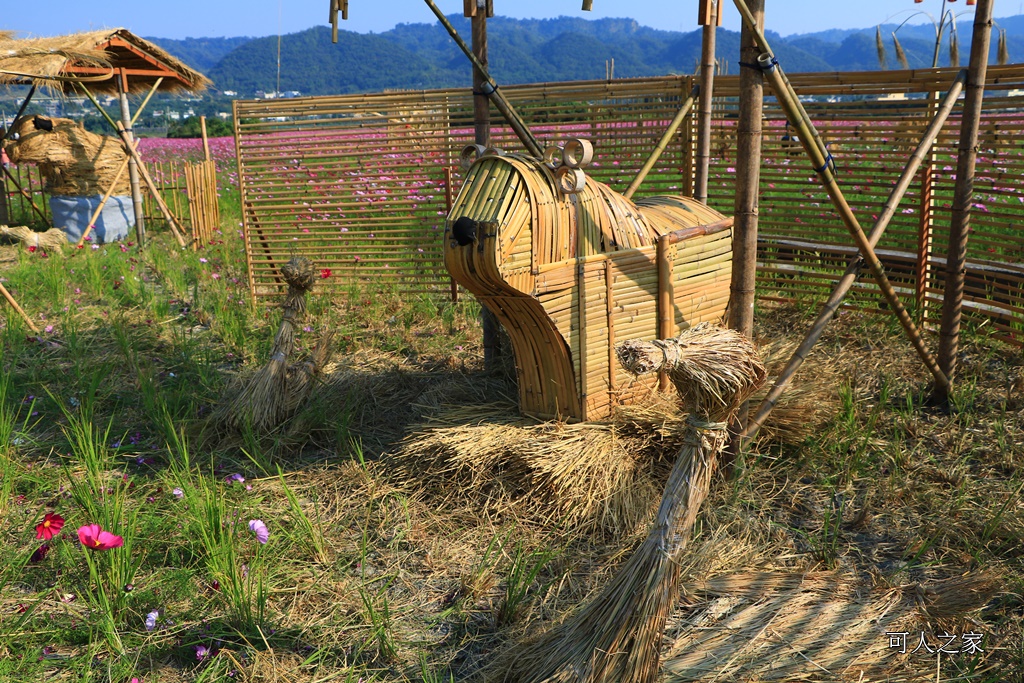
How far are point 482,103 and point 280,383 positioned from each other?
1948 mm

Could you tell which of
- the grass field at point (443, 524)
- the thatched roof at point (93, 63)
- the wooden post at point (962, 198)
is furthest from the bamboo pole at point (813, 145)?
the thatched roof at point (93, 63)

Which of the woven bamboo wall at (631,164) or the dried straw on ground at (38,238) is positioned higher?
the woven bamboo wall at (631,164)

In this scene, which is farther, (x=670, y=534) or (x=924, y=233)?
(x=924, y=233)

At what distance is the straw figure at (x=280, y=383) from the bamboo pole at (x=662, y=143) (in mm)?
1993

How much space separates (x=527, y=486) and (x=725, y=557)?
0.95m

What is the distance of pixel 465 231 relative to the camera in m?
3.39

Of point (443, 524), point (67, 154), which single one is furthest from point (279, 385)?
point (67, 154)

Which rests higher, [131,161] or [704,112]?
[704,112]

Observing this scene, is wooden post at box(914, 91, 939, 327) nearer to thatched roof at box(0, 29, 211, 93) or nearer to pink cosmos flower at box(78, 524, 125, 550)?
pink cosmos flower at box(78, 524, 125, 550)

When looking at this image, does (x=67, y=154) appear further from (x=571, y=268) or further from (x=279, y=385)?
(x=571, y=268)

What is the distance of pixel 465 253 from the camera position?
11.3 feet

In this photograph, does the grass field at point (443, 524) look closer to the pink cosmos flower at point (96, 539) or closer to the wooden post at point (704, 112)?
the pink cosmos flower at point (96, 539)

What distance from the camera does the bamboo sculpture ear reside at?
11.1ft

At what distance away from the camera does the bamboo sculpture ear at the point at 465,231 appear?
3383 millimetres
